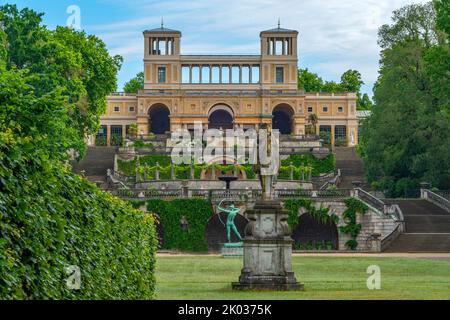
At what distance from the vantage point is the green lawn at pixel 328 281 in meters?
21.1

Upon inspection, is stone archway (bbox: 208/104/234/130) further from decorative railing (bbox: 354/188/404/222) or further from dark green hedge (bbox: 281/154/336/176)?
decorative railing (bbox: 354/188/404/222)

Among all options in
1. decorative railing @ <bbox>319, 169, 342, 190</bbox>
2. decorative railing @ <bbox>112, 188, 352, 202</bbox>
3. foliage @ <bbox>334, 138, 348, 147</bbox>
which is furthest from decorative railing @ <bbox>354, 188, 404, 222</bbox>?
foliage @ <bbox>334, 138, 348, 147</bbox>

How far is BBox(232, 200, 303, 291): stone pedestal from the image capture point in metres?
23.3

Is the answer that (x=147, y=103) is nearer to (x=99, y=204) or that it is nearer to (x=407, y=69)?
(x=407, y=69)

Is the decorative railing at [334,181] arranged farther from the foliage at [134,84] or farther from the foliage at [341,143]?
the foliage at [134,84]

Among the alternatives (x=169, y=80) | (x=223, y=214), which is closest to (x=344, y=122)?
(x=169, y=80)

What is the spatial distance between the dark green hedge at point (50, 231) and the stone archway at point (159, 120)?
328ft

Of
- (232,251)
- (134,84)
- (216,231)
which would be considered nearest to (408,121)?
(216,231)

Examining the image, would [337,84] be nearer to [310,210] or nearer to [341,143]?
[341,143]

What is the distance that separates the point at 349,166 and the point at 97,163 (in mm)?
22310

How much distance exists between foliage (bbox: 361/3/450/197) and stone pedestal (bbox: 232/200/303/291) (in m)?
39.6

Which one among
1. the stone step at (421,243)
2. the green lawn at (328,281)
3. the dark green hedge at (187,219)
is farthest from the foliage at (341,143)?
the green lawn at (328,281)

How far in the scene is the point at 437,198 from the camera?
63.3m
